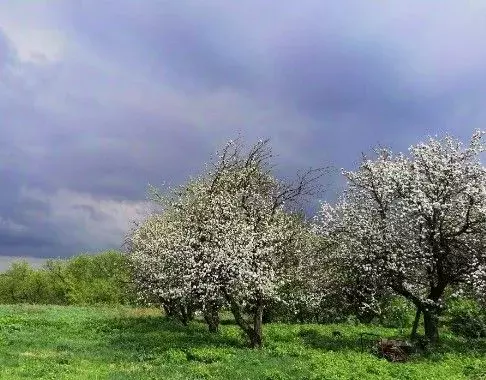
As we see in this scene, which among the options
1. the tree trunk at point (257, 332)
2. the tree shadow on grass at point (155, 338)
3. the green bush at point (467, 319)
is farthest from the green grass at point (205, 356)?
the green bush at point (467, 319)

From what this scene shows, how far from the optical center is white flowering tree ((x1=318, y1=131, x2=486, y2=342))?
30.8 m

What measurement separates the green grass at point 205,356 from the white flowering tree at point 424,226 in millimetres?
3649

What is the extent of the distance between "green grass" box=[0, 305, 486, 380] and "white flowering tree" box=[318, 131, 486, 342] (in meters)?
3.65

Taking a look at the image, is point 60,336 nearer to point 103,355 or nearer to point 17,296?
point 103,355

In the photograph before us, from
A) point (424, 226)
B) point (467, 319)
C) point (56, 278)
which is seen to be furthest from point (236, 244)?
point (56, 278)

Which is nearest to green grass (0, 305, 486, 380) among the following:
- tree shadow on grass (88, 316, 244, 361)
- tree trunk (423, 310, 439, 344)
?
tree shadow on grass (88, 316, 244, 361)

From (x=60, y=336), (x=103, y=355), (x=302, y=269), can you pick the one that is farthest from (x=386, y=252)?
(x=60, y=336)

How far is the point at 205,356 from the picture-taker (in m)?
25.1

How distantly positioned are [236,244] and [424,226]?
33.6 ft

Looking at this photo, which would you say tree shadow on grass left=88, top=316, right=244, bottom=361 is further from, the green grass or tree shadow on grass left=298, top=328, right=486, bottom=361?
tree shadow on grass left=298, top=328, right=486, bottom=361

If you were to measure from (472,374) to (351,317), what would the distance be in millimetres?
23611

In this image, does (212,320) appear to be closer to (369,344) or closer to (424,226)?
(369,344)

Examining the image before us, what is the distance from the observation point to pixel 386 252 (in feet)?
105

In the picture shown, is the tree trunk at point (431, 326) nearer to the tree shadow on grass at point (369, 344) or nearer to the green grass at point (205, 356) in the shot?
the tree shadow on grass at point (369, 344)
